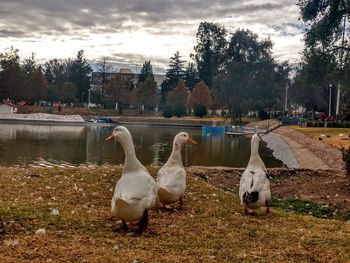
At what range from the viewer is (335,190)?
14875mm

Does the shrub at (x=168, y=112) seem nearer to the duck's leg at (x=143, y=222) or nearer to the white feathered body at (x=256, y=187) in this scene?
the white feathered body at (x=256, y=187)

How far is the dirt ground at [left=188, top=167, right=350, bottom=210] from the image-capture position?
13.9m

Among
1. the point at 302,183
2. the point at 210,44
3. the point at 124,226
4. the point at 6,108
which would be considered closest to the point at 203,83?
the point at 210,44

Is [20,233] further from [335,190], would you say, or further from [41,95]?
[41,95]

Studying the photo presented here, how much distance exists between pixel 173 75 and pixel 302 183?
4930 inches

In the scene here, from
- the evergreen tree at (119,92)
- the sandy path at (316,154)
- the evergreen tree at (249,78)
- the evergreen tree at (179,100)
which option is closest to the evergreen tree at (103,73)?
the evergreen tree at (119,92)

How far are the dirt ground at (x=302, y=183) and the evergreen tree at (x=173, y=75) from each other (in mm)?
117130

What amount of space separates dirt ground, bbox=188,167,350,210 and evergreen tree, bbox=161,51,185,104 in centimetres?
11713

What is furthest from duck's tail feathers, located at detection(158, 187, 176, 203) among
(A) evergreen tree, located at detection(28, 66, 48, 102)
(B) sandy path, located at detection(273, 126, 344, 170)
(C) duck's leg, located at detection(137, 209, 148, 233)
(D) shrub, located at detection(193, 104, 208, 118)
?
(A) evergreen tree, located at detection(28, 66, 48, 102)

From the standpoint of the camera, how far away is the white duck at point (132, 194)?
6973 mm

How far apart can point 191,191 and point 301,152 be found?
3013cm

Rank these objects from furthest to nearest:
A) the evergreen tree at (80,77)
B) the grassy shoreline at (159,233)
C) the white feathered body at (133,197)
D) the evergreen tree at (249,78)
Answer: the evergreen tree at (80,77) < the evergreen tree at (249,78) < the white feathered body at (133,197) < the grassy shoreline at (159,233)

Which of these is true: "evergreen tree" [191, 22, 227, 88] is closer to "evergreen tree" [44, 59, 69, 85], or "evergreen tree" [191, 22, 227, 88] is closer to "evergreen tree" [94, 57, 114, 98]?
"evergreen tree" [94, 57, 114, 98]

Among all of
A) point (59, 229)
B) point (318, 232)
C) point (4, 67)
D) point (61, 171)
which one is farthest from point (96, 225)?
point (4, 67)
